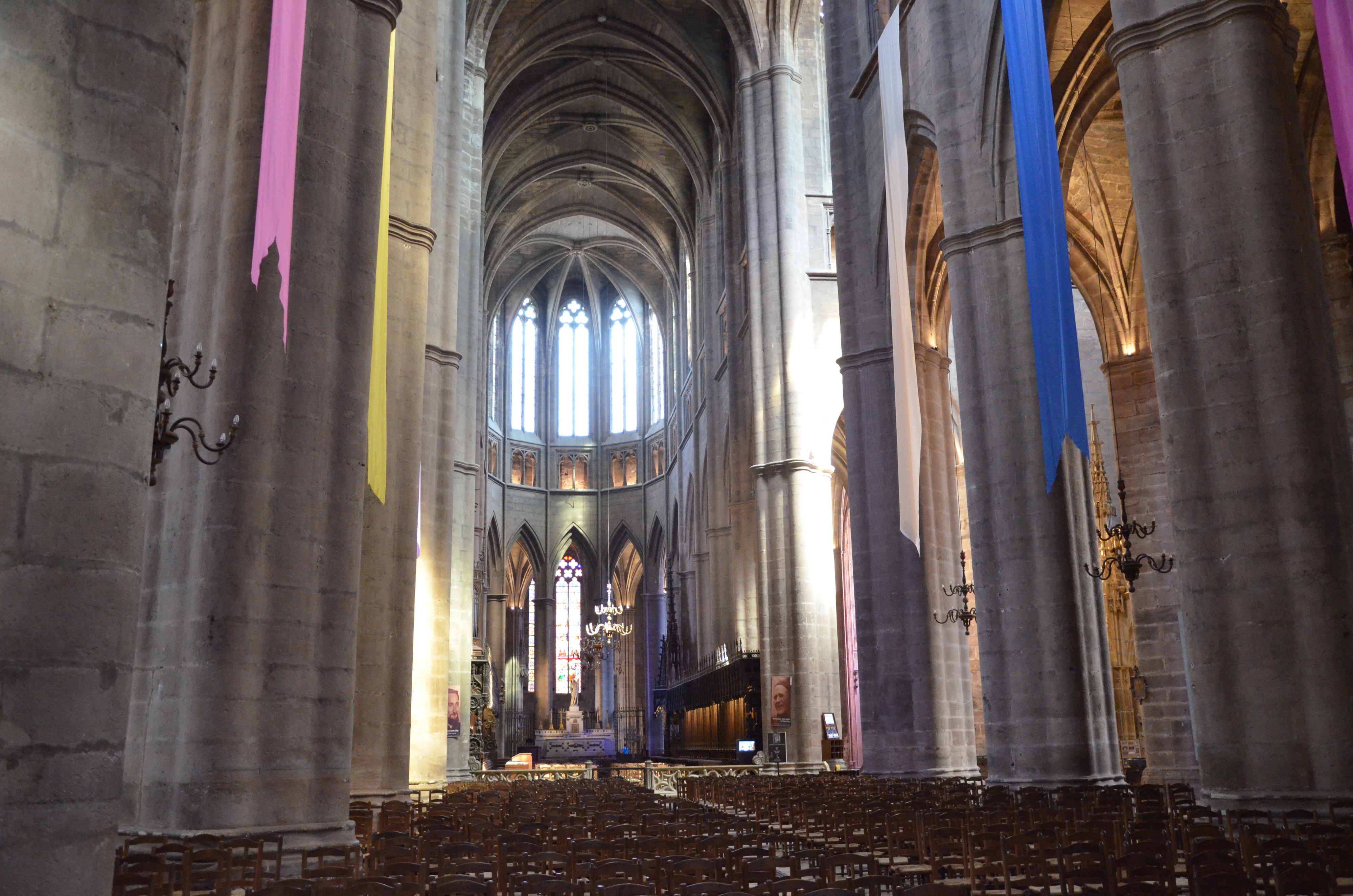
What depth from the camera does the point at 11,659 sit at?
3688 mm

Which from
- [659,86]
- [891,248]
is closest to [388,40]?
[891,248]

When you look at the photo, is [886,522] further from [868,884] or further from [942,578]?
[868,884]

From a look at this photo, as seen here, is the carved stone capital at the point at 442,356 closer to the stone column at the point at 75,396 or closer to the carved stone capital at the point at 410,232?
the carved stone capital at the point at 410,232

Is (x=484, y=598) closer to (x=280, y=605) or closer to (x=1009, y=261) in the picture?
(x=1009, y=261)

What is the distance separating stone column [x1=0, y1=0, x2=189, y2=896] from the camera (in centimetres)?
370

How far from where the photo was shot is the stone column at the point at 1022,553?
13859mm

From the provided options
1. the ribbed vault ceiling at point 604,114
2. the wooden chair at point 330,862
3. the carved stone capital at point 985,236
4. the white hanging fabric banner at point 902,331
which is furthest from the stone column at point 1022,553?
the ribbed vault ceiling at point 604,114

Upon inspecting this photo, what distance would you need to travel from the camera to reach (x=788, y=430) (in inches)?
1176

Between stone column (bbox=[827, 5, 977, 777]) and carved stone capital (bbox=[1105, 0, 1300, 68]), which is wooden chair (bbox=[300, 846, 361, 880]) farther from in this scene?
stone column (bbox=[827, 5, 977, 777])

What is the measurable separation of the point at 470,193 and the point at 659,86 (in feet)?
41.6

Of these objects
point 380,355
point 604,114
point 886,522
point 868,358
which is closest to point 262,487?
point 380,355

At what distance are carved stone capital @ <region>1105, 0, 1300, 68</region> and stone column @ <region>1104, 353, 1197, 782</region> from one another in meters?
11.9

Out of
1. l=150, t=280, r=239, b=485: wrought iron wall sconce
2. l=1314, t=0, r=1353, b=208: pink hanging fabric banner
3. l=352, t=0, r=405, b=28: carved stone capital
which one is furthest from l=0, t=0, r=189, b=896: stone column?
l=1314, t=0, r=1353, b=208: pink hanging fabric banner

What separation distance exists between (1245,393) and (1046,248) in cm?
337
